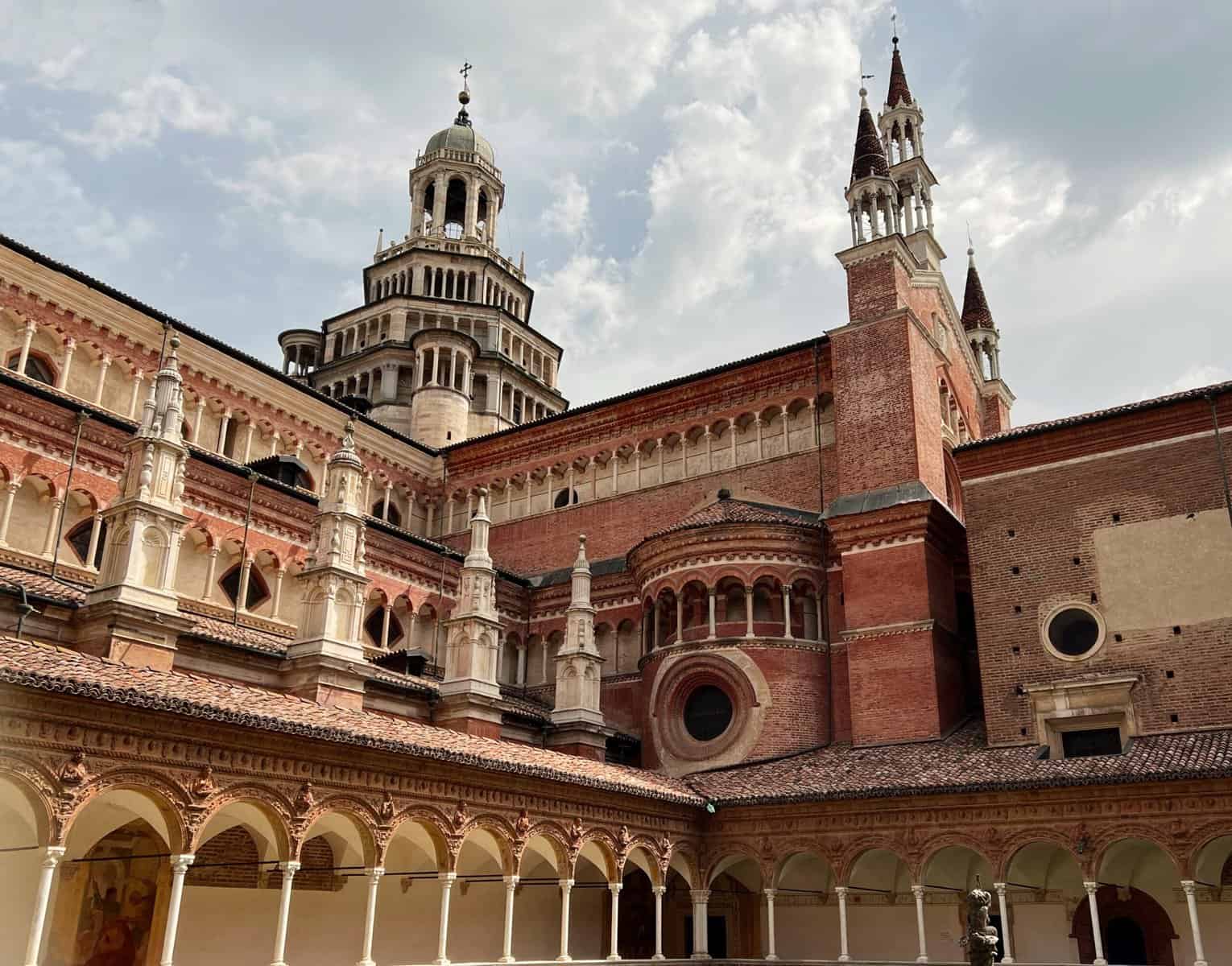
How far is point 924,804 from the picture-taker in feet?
71.2

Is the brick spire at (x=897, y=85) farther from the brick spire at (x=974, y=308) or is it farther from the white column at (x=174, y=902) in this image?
the white column at (x=174, y=902)

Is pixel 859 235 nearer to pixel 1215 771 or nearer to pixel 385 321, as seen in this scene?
pixel 1215 771

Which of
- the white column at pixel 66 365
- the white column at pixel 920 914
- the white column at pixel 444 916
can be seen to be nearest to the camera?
the white column at pixel 444 916

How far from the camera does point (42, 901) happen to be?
40.7ft

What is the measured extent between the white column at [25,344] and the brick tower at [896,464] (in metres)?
19.7

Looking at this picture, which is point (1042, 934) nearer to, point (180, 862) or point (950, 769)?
point (950, 769)

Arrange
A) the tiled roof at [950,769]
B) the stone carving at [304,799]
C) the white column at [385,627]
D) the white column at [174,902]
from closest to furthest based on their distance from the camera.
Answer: the white column at [174,902]
the stone carving at [304,799]
the tiled roof at [950,769]
the white column at [385,627]

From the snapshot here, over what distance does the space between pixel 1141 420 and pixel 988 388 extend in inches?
528

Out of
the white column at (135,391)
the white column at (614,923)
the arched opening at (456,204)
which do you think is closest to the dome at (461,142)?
the arched opening at (456,204)

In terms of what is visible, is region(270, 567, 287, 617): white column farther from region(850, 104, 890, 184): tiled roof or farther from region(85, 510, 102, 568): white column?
region(850, 104, 890, 184): tiled roof

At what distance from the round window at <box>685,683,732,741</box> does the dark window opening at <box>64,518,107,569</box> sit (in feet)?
45.7

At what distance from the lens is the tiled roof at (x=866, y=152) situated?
32375 millimetres

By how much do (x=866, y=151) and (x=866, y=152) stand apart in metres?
0.05

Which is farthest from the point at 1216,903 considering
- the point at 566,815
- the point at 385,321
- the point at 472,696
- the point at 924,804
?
the point at 385,321
